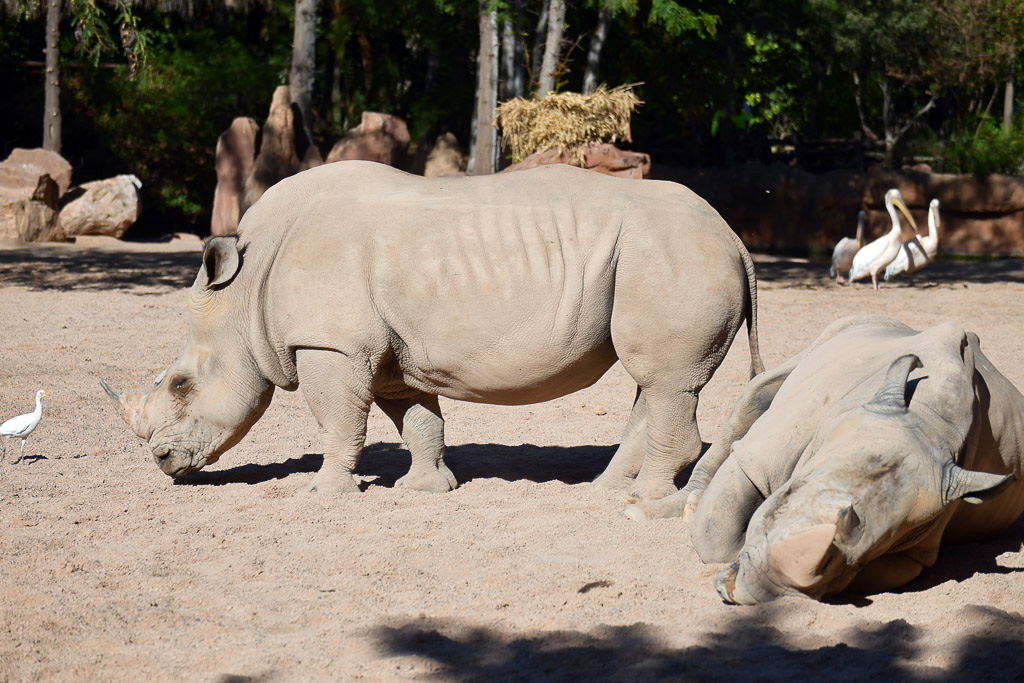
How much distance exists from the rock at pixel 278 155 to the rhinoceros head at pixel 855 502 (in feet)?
49.0

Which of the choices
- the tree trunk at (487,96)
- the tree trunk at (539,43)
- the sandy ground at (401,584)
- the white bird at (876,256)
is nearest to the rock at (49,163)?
the tree trunk at (487,96)

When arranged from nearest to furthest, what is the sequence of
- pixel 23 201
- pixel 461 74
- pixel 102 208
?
pixel 23 201
pixel 102 208
pixel 461 74

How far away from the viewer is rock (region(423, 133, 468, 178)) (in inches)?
810

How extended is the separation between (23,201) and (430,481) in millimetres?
14000

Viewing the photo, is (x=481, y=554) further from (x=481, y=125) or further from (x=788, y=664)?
(x=481, y=125)

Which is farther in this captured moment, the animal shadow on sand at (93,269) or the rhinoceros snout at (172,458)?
the animal shadow on sand at (93,269)

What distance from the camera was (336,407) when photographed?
5484mm

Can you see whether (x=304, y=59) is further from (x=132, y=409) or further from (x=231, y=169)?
(x=132, y=409)

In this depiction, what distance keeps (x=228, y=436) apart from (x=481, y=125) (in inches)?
419

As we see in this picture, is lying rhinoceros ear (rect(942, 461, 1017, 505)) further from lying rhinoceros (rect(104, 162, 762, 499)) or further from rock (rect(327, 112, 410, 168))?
rock (rect(327, 112, 410, 168))

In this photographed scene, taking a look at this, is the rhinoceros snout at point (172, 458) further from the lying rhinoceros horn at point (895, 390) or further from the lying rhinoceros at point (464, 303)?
the lying rhinoceros horn at point (895, 390)

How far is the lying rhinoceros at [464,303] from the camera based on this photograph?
5.29 metres

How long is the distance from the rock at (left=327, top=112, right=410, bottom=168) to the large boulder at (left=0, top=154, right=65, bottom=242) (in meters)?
4.48

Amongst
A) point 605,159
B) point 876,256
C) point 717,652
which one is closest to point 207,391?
point 717,652
